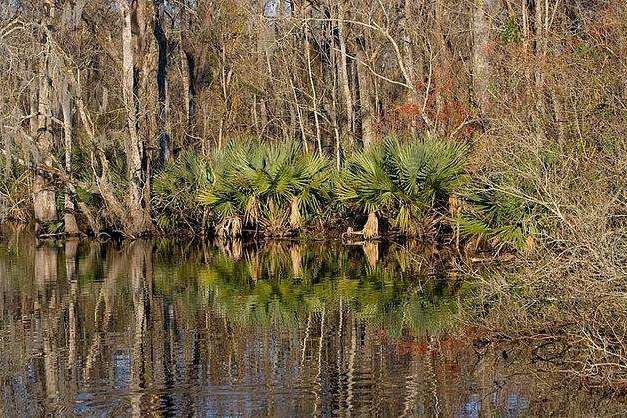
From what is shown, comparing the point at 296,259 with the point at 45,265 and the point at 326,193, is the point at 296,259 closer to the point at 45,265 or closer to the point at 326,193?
the point at 326,193

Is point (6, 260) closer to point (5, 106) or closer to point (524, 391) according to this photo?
point (5, 106)

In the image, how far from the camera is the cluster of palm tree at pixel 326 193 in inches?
961

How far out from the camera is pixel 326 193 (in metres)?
27.8

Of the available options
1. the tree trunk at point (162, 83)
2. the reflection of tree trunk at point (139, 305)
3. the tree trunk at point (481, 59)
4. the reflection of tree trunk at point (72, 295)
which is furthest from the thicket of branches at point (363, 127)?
the reflection of tree trunk at point (139, 305)

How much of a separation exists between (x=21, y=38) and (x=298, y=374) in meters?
22.9

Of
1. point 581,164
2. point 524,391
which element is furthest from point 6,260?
point 524,391

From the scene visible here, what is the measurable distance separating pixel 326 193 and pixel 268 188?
54.7 inches

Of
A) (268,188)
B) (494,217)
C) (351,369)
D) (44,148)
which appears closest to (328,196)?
(268,188)

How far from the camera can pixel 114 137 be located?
3186 cm

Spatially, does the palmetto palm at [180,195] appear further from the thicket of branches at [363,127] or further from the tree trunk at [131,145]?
the tree trunk at [131,145]

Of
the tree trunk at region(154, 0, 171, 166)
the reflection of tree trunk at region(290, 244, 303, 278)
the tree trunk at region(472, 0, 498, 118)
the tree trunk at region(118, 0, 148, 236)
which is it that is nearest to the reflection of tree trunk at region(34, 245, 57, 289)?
the tree trunk at region(118, 0, 148, 236)

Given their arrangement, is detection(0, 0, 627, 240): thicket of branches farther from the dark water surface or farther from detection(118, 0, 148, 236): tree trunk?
the dark water surface

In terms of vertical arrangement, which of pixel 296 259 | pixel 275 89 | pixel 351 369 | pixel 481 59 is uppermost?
pixel 275 89

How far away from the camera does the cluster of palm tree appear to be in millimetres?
24420
